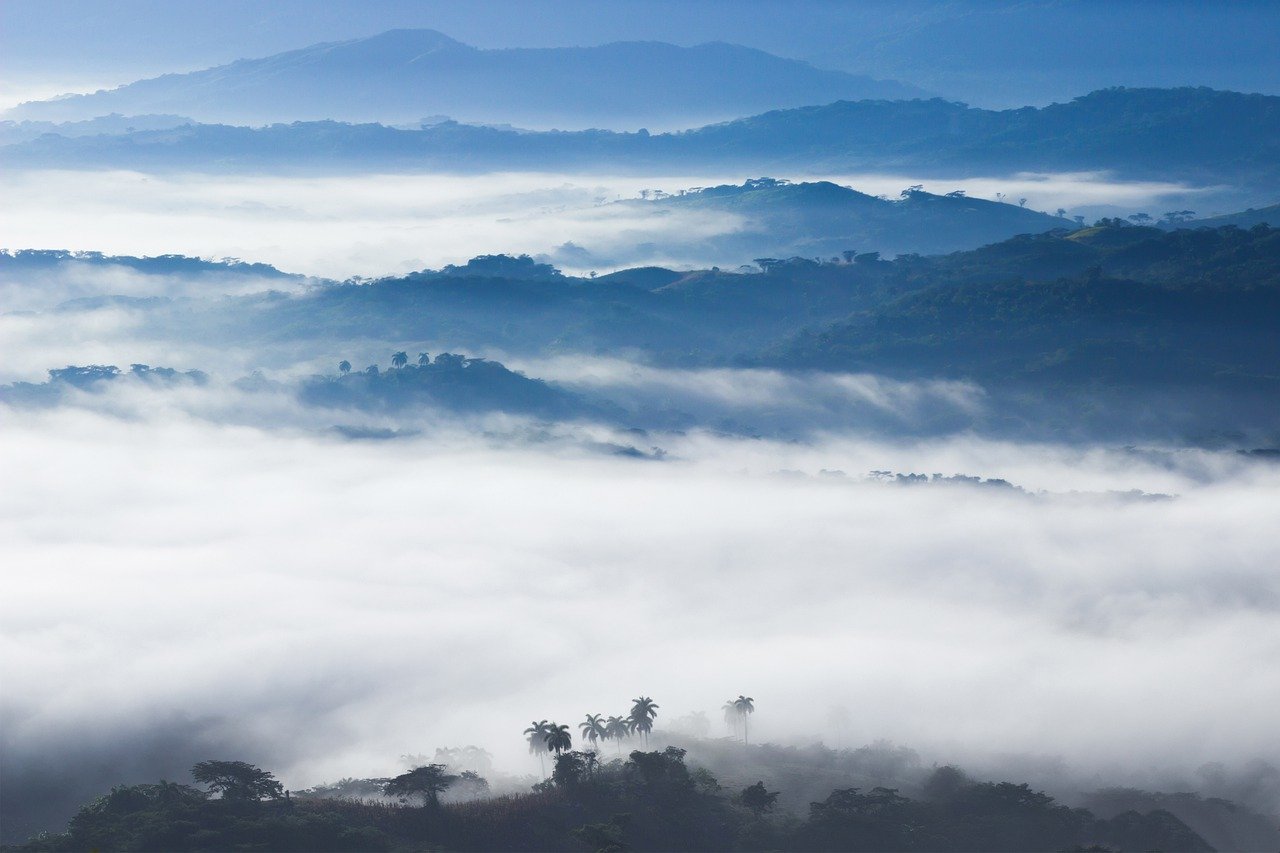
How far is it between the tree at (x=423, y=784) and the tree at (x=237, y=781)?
332 inches

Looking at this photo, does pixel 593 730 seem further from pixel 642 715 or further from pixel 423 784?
pixel 423 784

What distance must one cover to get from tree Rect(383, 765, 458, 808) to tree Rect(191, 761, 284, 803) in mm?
8423

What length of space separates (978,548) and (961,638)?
143 ft

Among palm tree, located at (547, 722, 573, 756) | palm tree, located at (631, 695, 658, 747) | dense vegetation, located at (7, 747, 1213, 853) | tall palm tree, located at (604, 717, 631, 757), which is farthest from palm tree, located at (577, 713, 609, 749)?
dense vegetation, located at (7, 747, 1213, 853)

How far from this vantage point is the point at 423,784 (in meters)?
91.6

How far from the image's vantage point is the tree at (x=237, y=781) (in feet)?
301

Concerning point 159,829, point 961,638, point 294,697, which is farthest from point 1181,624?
point 159,829

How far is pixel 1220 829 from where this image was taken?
9412 centimetres

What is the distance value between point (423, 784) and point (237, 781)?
43.0ft

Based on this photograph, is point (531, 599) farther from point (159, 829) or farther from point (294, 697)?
point (159, 829)

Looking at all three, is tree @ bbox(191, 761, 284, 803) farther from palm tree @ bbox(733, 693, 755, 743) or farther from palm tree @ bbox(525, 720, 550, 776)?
palm tree @ bbox(733, 693, 755, 743)

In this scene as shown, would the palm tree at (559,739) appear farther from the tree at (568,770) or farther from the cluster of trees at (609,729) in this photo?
the cluster of trees at (609,729)

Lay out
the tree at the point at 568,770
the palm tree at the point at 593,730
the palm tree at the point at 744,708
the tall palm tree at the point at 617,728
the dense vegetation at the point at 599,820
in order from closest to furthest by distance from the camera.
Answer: the dense vegetation at the point at 599,820 → the tree at the point at 568,770 → the palm tree at the point at 593,730 → the tall palm tree at the point at 617,728 → the palm tree at the point at 744,708

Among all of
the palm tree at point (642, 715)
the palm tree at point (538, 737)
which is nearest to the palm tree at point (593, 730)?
the palm tree at point (642, 715)
